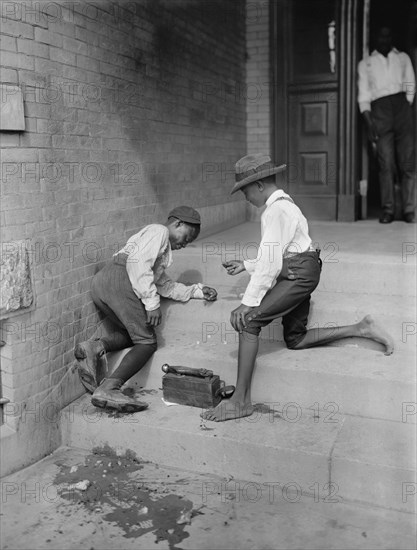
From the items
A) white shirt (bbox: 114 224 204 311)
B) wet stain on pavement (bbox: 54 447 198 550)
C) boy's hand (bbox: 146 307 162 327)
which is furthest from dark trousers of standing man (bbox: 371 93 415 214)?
wet stain on pavement (bbox: 54 447 198 550)

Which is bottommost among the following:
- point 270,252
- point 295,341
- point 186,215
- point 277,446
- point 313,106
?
point 277,446

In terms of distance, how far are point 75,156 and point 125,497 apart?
8.26 feet

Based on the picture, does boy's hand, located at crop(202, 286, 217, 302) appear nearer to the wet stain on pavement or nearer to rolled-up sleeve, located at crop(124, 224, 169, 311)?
rolled-up sleeve, located at crop(124, 224, 169, 311)

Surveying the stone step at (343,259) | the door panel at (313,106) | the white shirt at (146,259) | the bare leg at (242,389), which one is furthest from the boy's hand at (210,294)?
the door panel at (313,106)

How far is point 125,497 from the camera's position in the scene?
3848mm

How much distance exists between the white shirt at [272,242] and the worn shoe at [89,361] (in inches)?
51.9

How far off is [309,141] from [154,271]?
164 inches

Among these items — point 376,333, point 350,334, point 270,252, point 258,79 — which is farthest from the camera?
point 258,79

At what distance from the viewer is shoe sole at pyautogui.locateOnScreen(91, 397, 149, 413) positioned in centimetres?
445

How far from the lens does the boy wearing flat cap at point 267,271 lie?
166 inches

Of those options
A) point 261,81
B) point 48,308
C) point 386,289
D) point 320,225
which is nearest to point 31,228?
point 48,308

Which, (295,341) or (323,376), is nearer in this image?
(323,376)

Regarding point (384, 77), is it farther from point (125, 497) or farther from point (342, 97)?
point (125, 497)

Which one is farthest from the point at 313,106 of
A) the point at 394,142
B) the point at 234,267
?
the point at 234,267
